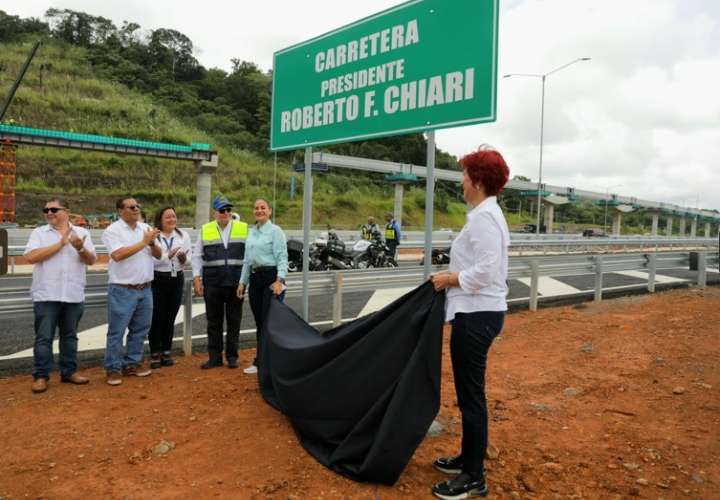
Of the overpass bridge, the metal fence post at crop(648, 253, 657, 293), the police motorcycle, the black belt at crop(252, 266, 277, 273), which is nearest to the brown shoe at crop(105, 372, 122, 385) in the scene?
the black belt at crop(252, 266, 277, 273)

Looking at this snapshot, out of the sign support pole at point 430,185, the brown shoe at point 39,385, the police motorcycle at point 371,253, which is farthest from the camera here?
the police motorcycle at point 371,253

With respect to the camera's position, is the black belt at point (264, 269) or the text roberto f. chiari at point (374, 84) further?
the black belt at point (264, 269)

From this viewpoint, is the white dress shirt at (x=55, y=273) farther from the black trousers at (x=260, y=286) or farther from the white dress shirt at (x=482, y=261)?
the white dress shirt at (x=482, y=261)

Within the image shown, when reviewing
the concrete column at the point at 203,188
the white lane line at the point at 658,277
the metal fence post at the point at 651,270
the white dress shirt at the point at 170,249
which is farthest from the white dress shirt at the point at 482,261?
the concrete column at the point at 203,188

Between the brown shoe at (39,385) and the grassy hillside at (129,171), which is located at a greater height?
the grassy hillside at (129,171)

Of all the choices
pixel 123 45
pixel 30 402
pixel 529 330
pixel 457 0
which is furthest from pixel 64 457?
pixel 123 45

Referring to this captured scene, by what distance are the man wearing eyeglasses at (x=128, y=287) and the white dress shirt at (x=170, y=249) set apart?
23 cm

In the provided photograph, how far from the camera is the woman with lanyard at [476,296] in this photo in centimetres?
309

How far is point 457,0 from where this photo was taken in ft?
12.7

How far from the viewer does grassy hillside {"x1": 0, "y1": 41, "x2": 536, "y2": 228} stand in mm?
48625

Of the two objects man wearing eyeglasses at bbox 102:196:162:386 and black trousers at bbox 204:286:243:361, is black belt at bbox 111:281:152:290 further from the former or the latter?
black trousers at bbox 204:286:243:361

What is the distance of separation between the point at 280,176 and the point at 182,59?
62815 mm

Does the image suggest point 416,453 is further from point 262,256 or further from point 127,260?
point 127,260

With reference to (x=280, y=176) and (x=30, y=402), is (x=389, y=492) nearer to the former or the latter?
(x=30, y=402)
